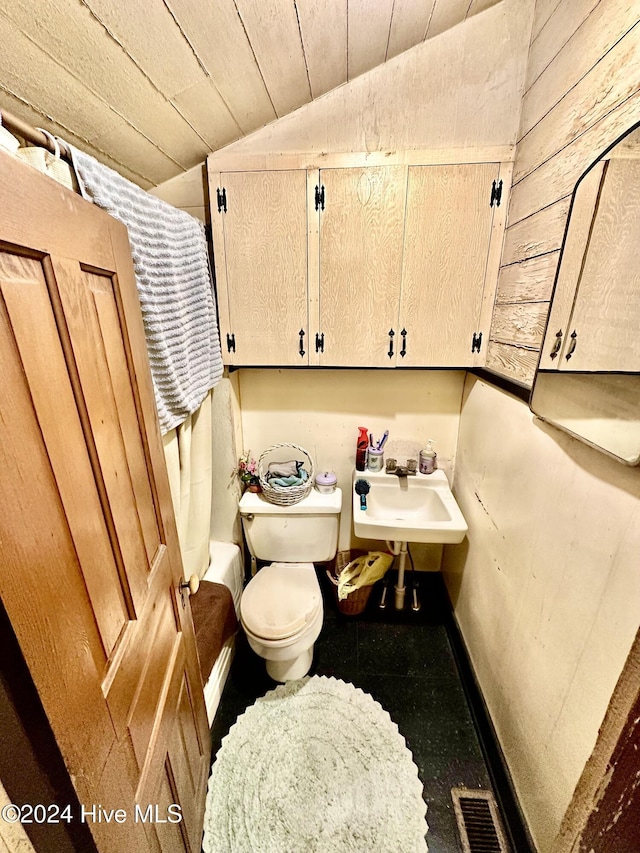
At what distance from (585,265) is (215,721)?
2058 millimetres

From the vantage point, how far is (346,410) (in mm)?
1786

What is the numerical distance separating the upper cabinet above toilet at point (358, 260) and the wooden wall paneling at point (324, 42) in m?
0.25

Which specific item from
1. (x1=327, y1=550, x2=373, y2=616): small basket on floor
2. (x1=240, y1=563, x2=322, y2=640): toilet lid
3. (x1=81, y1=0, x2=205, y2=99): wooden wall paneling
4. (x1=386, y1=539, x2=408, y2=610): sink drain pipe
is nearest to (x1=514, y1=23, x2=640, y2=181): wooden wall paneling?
(x1=81, y1=0, x2=205, y2=99): wooden wall paneling

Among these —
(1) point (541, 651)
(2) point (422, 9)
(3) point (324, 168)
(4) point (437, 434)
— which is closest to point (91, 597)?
(1) point (541, 651)

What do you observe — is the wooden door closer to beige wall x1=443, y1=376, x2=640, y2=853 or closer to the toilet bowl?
the toilet bowl

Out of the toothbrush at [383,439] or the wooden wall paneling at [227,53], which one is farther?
the toothbrush at [383,439]

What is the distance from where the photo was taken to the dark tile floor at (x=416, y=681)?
1.18 m

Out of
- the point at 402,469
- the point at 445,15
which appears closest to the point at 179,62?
the point at 445,15

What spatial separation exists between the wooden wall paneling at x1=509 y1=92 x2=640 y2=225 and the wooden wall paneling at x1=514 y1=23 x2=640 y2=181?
20 millimetres

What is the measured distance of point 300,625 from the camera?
1.35 m

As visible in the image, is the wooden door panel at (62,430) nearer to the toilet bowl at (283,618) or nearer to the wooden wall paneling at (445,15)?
the toilet bowl at (283,618)

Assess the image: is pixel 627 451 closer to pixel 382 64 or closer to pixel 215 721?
pixel 382 64

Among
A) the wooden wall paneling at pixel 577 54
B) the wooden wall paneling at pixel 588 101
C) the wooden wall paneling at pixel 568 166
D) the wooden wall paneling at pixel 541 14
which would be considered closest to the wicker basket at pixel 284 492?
the wooden wall paneling at pixel 568 166

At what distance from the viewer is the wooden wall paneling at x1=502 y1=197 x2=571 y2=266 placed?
3.10 feet
